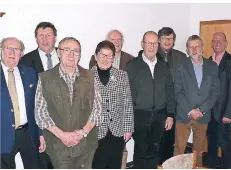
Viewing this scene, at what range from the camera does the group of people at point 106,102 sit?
8.00 ft

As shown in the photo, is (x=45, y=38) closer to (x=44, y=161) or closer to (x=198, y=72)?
(x=44, y=161)

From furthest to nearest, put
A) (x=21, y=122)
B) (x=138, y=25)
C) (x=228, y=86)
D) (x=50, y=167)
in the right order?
1. (x=138, y=25)
2. (x=228, y=86)
3. (x=50, y=167)
4. (x=21, y=122)

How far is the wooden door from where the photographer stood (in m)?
4.53

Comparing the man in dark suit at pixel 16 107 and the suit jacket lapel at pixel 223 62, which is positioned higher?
the suit jacket lapel at pixel 223 62

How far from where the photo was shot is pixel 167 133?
3.46 metres

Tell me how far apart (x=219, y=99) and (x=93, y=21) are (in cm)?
178

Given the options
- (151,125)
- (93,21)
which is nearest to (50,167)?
(151,125)

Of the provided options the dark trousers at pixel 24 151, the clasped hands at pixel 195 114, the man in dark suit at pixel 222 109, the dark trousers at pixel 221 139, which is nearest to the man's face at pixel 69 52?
the dark trousers at pixel 24 151

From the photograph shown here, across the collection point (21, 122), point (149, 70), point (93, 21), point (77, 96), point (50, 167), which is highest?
point (93, 21)

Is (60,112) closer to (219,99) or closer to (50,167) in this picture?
(50,167)

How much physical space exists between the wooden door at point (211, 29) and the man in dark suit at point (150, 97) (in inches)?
73.3

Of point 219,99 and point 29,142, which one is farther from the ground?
point 219,99

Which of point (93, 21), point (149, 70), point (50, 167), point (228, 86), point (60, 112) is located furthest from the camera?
point (93, 21)

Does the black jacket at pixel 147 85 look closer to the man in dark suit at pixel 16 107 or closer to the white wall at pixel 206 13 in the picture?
the man in dark suit at pixel 16 107
